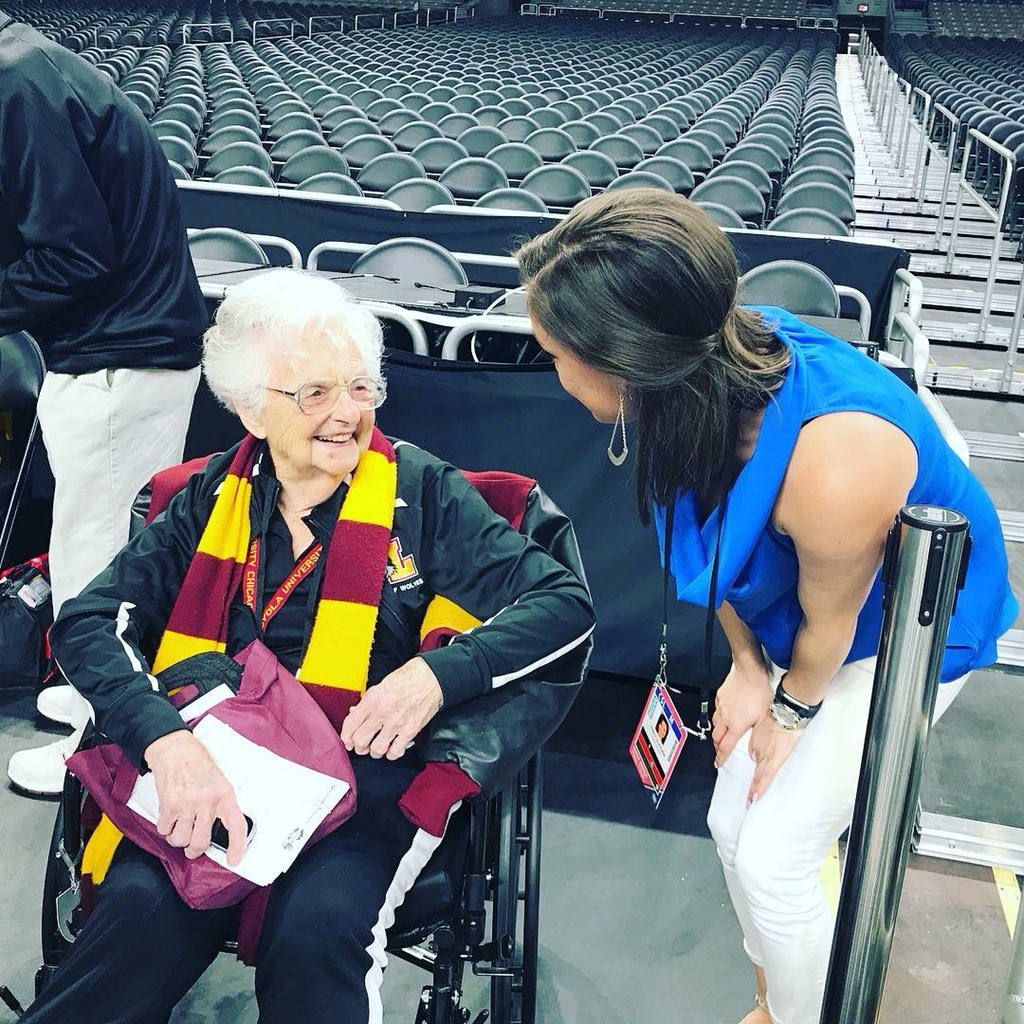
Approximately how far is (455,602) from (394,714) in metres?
0.26

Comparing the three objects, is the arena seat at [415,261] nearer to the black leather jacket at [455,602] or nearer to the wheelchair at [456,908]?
the black leather jacket at [455,602]

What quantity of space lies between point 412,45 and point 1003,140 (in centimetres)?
1139

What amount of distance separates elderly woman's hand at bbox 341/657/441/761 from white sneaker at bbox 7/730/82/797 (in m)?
1.18

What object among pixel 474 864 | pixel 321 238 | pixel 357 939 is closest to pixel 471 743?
pixel 474 864

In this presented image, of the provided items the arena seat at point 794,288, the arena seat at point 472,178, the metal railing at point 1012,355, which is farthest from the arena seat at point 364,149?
the arena seat at point 794,288

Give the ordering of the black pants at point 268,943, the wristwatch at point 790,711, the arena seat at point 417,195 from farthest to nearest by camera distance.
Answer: the arena seat at point 417,195
the wristwatch at point 790,711
the black pants at point 268,943

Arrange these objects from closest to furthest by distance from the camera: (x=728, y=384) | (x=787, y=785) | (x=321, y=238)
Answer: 1. (x=728, y=384)
2. (x=787, y=785)
3. (x=321, y=238)

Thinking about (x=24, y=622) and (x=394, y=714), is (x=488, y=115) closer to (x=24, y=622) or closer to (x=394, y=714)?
(x=24, y=622)

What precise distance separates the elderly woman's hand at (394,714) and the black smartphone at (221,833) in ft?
0.58

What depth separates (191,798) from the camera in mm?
1527

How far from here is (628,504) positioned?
2684 mm

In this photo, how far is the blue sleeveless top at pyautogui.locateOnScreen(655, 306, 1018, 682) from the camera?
4.44ft

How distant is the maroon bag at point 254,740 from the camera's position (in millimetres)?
1510

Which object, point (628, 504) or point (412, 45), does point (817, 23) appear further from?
point (628, 504)
